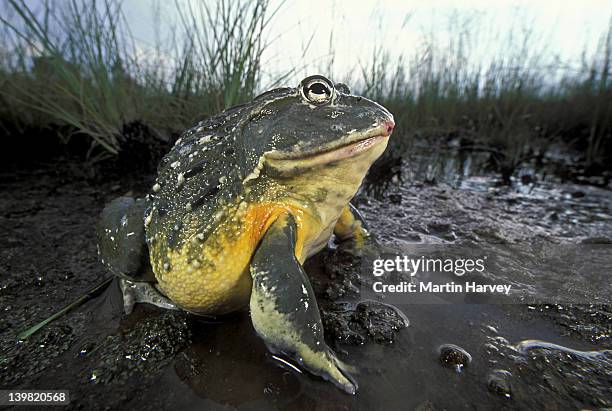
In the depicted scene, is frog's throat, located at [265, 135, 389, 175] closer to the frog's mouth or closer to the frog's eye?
the frog's mouth

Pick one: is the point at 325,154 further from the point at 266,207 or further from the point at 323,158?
the point at 266,207

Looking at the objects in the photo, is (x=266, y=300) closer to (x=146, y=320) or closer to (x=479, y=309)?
(x=146, y=320)

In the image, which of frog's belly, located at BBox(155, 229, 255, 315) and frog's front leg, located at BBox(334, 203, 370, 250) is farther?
frog's front leg, located at BBox(334, 203, 370, 250)

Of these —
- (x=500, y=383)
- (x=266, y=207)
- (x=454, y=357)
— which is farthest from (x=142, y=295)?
(x=500, y=383)

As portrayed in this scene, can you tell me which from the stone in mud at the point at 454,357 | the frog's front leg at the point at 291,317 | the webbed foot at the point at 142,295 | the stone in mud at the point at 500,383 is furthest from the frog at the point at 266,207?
the stone in mud at the point at 500,383

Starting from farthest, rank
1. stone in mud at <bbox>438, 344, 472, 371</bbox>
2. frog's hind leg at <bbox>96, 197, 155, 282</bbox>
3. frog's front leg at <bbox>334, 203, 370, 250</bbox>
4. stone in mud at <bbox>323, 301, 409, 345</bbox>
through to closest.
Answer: frog's front leg at <bbox>334, 203, 370, 250</bbox> < frog's hind leg at <bbox>96, 197, 155, 282</bbox> < stone in mud at <bbox>323, 301, 409, 345</bbox> < stone in mud at <bbox>438, 344, 472, 371</bbox>

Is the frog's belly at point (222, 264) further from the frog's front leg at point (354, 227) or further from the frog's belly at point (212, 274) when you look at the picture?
the frog's front leg at point (354, 227)

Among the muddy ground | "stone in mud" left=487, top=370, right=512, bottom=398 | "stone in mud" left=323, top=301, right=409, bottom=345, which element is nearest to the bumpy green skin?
the muddy ground

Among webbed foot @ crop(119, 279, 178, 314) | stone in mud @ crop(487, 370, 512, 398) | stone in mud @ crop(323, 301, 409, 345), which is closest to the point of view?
stone in mud @ crop(487, 370, 512, 398)
